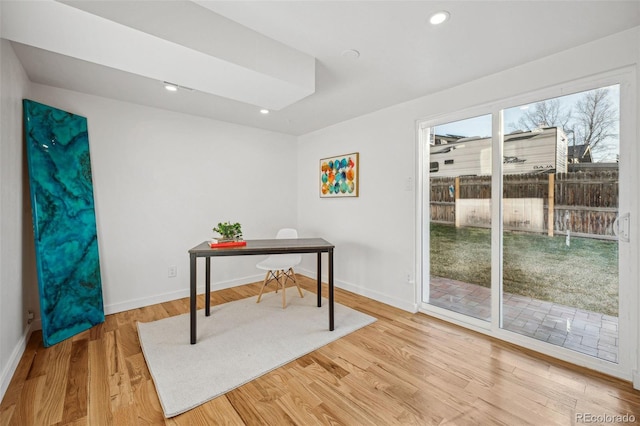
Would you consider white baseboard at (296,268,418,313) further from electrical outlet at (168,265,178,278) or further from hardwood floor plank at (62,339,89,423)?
hardwood floor plank at (62,339,89,423)

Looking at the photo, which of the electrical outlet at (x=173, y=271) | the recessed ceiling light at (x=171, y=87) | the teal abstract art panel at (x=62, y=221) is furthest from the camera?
the electrical outlet at (x=173, y=271)

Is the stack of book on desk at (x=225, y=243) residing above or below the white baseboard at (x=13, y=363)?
above

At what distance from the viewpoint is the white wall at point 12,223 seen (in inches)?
73.1

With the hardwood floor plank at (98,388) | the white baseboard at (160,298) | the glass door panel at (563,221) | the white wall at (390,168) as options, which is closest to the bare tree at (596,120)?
the glass door panel at (563,221)

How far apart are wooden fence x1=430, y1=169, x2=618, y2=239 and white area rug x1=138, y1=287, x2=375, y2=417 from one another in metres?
1.61

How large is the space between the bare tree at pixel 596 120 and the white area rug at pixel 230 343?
96.4 inches

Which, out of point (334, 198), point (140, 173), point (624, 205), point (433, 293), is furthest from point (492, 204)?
point (140, 173)

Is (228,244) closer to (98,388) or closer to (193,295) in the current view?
(193,295)

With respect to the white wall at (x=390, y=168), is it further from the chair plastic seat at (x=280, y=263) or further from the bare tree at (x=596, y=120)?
the chair plastic seat at (x=280, y=263)

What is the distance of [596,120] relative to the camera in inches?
81.4

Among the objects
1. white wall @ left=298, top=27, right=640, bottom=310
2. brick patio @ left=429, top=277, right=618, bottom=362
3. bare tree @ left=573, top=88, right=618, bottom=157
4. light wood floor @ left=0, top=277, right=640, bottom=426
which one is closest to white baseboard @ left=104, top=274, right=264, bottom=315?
light wood floor @ left=0, top=277, right=640, bottom=426

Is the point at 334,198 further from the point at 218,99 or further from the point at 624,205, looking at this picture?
the point at 624,205

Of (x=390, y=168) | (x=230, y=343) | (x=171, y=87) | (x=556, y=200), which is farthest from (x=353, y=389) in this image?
(x=171, y=87)
